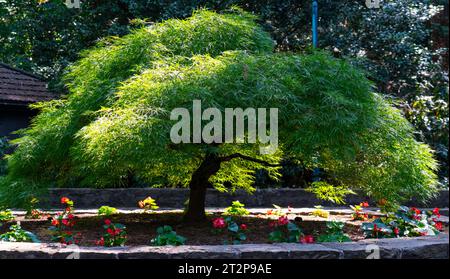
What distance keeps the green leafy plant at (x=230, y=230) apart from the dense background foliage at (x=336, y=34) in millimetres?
5908

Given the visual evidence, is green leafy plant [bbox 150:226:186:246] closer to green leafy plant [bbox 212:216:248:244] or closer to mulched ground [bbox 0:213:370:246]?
mulched ground [bbox 0:213:370:246]

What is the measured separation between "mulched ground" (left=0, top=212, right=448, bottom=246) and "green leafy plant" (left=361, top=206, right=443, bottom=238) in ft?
0.64

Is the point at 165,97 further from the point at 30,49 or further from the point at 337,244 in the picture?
the point at 30,49

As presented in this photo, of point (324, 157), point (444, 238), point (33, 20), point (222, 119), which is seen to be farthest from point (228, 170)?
point (33, 20)

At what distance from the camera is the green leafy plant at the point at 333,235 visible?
264 inches

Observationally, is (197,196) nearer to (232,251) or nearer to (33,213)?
(232,251)

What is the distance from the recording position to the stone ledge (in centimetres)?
568

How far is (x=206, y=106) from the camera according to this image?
237 inches

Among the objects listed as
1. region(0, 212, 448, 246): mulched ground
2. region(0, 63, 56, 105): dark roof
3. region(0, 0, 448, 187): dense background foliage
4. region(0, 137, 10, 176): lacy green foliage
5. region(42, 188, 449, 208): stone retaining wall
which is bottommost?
region(0, 212, 448, 246): mulched ground

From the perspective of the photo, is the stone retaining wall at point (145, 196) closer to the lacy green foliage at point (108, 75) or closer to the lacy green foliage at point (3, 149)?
the lacy green foliage at point (3, 149)

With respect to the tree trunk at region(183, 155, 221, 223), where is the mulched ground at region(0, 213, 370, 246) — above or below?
below

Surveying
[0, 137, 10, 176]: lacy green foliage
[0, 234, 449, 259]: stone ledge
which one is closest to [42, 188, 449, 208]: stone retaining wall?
[0, 137, 10, 176]: lacy green foliage

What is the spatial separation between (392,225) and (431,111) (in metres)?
7.15

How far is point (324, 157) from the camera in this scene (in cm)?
700
